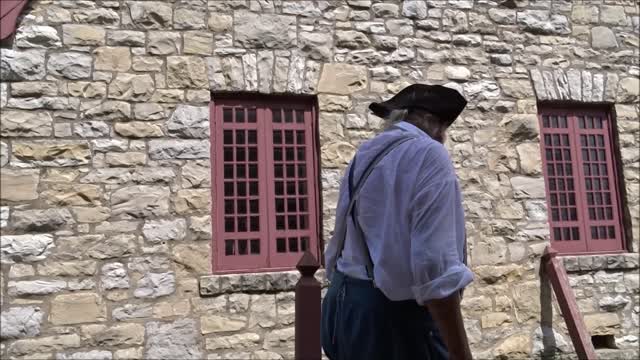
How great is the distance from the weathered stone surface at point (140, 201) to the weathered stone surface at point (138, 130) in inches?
16.4

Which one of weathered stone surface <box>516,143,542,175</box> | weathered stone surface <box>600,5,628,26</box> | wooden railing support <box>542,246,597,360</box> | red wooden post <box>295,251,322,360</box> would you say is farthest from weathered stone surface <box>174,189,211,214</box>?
weathered stone surface <box>600,5,628,26</box>

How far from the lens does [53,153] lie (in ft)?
14.6

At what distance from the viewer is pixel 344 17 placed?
5.20m

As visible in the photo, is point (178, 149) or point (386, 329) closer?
point (386, 329)

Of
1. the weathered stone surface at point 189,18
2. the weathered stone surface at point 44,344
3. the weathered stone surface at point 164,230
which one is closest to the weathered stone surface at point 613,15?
the weathered stone surface at point 189,18

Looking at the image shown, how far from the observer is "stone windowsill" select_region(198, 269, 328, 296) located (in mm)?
4531

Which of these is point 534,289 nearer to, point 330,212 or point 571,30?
point 330,212

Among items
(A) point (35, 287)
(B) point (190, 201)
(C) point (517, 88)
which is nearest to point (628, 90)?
(C) point (517, 88)

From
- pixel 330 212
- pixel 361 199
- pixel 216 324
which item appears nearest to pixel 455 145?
pixel 330 212

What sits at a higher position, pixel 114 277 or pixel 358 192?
pixel 358 192

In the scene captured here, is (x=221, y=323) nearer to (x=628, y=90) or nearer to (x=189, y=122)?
(x=189, y=122)

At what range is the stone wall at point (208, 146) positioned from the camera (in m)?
4.37

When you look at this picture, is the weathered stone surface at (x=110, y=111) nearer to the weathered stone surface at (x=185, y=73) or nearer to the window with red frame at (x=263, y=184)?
the weathered stone surface at (x=185, y=73)

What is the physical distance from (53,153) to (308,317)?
9.96 feet
